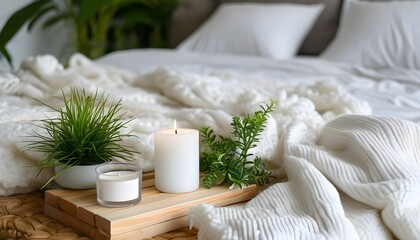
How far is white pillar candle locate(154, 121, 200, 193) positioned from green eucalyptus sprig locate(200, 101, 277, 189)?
0.13 ft

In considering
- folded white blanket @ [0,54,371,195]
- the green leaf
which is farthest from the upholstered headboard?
folded white blanket @ [0,54,371,195]

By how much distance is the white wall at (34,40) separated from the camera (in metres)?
3.16

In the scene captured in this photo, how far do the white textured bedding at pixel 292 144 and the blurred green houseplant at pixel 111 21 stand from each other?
159 cm

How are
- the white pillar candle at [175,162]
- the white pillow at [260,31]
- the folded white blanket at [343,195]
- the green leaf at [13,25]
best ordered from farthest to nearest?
the white pillow at [260,31], the green leaf at [13,25], the white pillar candle at [175,162], the folded white blanket at [343,195]

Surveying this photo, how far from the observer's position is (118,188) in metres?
0.83

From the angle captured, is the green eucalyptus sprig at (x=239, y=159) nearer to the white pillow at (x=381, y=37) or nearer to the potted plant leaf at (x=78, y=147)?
the potted plant leaf at (x=78, y=147)

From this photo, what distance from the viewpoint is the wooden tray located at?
0.79 meters

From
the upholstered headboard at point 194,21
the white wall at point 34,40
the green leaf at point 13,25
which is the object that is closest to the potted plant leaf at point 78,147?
the green leaf at point 13,25

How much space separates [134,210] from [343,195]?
32 centimetres

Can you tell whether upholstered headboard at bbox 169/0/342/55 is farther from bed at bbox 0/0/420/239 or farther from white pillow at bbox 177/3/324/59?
bed at bbox 0/0/420/239

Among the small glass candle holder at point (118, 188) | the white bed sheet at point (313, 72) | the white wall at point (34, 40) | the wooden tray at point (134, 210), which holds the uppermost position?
the white wall at point (34, 40)

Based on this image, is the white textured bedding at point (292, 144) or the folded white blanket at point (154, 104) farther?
the folded white blanket at point (154, 104)

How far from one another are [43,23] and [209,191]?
105 inches

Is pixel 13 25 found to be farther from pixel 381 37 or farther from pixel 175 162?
pixel 175 162
